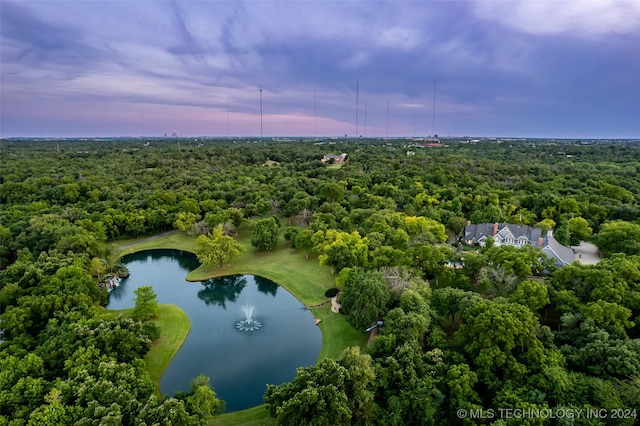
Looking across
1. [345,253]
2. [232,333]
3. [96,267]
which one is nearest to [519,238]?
[345,253]

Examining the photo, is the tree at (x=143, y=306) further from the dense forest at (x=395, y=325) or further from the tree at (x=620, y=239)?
the tree at (x=620, y=239)

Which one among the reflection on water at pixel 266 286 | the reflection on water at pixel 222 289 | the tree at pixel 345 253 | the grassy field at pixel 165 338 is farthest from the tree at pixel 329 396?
the reflection on water at pixel 266 286

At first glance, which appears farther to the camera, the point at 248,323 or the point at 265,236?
the point at 265,236

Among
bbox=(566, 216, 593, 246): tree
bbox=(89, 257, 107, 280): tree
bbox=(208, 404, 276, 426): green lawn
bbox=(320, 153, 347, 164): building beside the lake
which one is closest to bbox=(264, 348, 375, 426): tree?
bbox=(208, 404, 276, 426): green lawn

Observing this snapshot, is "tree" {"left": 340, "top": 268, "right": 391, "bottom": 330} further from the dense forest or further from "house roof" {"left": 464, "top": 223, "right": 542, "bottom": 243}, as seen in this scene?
"house roof" {"left": 464, "top": 223, "right": 542, "bottom": 243}

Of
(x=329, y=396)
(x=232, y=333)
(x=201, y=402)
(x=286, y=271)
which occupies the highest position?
(x=329, y=396)

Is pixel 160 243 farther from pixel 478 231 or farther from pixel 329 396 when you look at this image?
pixel 478 231

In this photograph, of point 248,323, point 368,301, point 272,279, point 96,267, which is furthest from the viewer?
point 272,279

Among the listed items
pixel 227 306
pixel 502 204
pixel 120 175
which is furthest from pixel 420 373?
pixel 120 175
